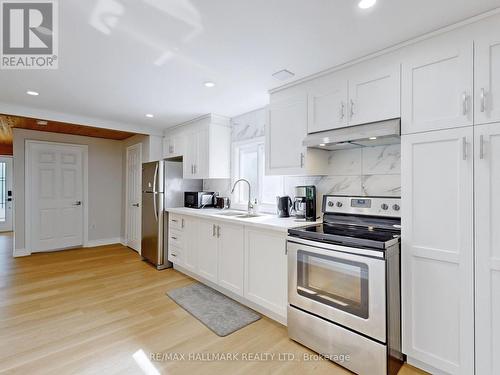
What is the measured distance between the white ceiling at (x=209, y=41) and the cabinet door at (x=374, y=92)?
0.49 feet

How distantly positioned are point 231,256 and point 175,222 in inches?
56.0

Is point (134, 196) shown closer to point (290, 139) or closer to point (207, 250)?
point (207, 250)

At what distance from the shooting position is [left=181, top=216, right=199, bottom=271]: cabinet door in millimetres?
3411

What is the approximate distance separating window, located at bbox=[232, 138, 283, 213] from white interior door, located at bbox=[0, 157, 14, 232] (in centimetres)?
732

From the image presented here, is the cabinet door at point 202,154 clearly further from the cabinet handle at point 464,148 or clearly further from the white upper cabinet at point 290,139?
the cabinet handle at point 464,148

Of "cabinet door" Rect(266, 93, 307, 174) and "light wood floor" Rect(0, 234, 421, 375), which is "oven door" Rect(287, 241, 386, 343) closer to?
"light wood floor" Rect(0, 234, 421, 375)

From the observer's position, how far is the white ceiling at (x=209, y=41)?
1.50m

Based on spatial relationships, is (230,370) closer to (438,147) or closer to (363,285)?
(363,285)

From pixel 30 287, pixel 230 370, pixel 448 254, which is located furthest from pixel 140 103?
pixel 448 254

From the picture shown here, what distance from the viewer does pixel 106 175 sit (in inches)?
221

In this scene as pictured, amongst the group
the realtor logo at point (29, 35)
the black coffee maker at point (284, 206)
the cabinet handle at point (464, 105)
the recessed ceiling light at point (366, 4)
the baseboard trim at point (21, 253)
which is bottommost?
the baseboard trim at point (21, 253)

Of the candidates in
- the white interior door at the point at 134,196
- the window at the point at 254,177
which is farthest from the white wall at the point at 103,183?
the window at the point at 254,177

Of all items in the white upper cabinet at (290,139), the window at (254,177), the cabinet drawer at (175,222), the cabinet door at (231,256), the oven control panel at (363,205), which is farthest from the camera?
the cabinet drawer at (175,222)

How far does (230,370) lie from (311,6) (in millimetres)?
2447
